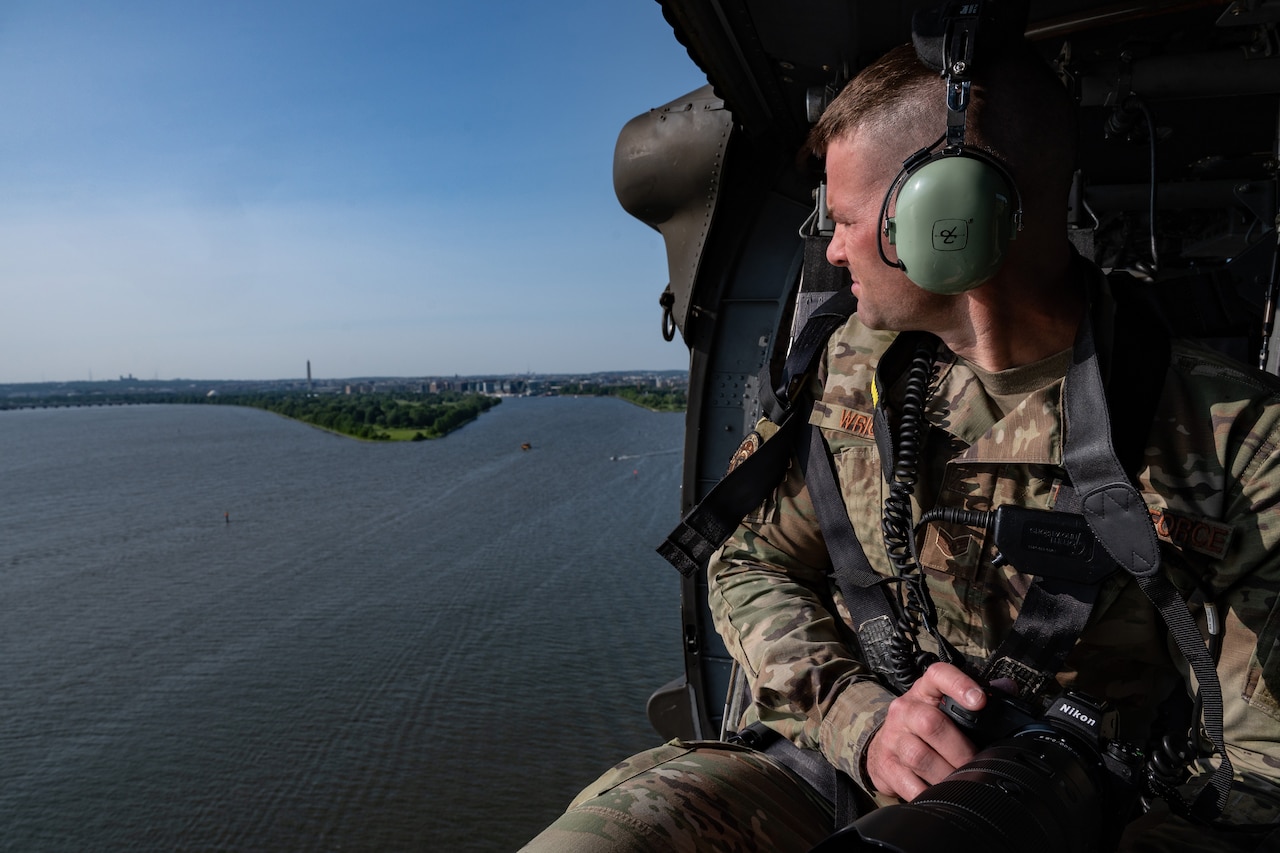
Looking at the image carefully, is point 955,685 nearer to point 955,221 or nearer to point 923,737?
point 923,737

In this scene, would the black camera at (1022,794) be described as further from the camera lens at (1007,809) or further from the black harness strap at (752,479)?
the black harness strap at (752,479)

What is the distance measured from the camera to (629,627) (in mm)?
23844

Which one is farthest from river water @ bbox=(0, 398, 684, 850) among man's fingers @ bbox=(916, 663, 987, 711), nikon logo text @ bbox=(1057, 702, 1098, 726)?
nikon logo text @ bbox=(1057, 702, 1098, 726)

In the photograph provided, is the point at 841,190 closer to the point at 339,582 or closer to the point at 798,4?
the point at 798,4

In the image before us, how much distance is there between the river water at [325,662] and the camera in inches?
636

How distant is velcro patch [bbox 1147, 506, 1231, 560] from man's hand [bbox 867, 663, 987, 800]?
45 centimetres

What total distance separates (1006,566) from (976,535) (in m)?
0.08

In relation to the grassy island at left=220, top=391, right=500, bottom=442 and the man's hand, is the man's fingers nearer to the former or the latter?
the man's hand

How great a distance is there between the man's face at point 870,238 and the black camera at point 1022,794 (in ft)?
2.49

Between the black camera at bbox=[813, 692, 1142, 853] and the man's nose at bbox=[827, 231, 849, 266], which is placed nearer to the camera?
the black camera at bbox=[813, 692, 1142, 853]

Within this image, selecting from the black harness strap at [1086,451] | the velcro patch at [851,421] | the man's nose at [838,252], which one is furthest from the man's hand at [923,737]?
the man's nose at [838,252]

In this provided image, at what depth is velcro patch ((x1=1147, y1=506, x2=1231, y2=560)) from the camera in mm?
1476

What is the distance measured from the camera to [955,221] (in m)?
1.52

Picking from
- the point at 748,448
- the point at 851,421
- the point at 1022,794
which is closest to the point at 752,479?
the point at 748,448
